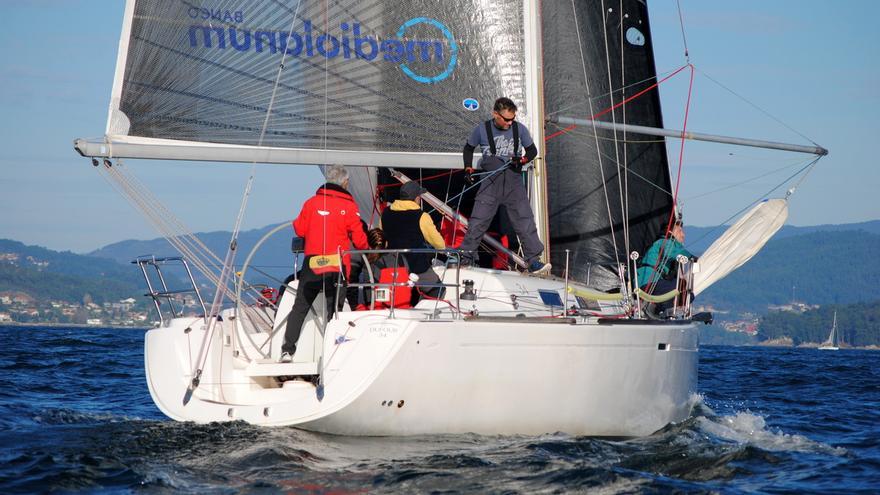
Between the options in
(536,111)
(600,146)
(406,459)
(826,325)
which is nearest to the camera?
(406,459)

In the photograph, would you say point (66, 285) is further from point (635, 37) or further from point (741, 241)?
point (741, 241)

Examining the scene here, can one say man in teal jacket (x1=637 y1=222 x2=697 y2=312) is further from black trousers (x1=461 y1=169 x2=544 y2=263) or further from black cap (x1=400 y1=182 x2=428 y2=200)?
black cap (x1=400 y1=182 x2=428 y2=200)

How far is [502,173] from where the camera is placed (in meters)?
8.80

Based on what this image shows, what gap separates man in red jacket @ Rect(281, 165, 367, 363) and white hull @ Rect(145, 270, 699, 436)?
0.32 metres

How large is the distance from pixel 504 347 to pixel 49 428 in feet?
10.1

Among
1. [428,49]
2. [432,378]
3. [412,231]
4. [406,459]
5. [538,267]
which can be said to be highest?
[428,49]

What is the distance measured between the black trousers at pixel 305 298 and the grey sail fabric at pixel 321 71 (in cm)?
120

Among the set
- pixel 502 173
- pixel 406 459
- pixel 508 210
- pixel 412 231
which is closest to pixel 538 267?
pixel 508 210

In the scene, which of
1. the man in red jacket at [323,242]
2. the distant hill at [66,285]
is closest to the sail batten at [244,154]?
the man in red jacket at [323,242]

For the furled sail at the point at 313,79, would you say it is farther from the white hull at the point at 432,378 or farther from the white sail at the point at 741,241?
the white sail at the point at 741,241

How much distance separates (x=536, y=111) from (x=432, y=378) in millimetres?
3421

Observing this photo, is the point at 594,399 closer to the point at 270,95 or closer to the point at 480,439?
the point at 480,439

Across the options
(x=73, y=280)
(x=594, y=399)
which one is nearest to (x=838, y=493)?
(x=594, y=399)

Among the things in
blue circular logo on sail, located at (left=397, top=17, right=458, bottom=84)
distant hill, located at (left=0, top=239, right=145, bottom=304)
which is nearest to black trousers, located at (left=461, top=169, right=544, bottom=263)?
blue circular logo on sail, located at (left=397, top=17, right=458, bottom=84)
